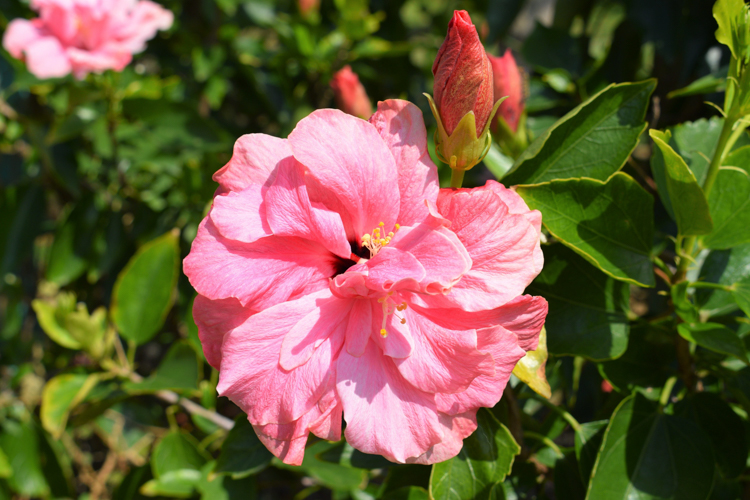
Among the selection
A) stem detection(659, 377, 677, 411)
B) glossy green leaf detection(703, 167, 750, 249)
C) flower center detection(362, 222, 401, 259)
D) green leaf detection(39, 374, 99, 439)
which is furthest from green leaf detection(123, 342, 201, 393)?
glossy green leaf detection(703, 167, 750, 249)

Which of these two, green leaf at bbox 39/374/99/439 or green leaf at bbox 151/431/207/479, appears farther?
green leaf at bbox 151/431/207/479

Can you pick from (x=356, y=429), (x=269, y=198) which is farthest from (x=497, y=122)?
(x=356, y=429)

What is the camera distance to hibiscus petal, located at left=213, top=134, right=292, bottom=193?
0.69m

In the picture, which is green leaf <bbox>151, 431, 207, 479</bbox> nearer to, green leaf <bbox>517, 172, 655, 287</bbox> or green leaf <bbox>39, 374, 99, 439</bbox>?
green leaf <bbox>39, 374, 99, 439</bbox>

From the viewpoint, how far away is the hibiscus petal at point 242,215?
0.64m

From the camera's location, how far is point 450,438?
681mm

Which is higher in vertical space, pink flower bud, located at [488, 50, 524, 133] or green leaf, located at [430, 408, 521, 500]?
pink flower bud, located at [488, 50, 524, 133]

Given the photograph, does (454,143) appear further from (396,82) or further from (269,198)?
(396,82)

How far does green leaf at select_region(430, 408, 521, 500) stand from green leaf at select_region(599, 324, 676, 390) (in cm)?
31

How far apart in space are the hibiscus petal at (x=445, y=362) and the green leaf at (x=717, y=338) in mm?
394

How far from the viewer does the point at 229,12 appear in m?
2.28

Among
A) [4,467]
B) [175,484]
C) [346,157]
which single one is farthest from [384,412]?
[4,467]

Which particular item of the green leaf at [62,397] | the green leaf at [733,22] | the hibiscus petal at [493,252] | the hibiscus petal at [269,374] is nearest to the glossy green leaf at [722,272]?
the green leaf at [733,22]

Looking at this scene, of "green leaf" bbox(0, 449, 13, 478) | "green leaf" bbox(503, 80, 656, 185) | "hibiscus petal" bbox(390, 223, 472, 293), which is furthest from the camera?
"green leaf" bbox(0, 449, 13, 478)
